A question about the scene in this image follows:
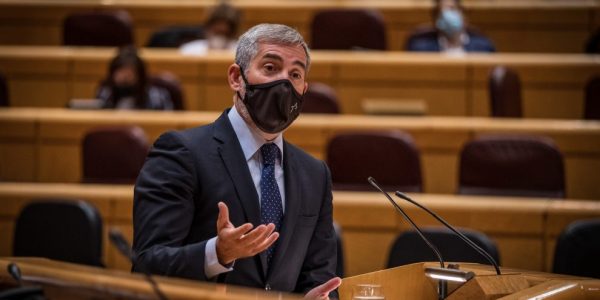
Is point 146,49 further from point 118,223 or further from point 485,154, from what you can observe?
point 485,154

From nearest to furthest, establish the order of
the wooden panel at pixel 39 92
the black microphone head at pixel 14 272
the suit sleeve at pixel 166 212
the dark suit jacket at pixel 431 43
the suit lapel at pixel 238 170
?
1. the black microphone head at pixel 14 272
2. the suit sleeve at pixel 166 212
3. the suit lapel at pixel 238 170
4. the dark suit jacket at pixel 431 43
5. the wooden panel at pixel 39 92

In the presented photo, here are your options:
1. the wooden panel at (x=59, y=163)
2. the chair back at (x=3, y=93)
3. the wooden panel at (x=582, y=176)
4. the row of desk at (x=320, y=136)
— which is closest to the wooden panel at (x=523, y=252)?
the row of desk at (x=320, y=136)

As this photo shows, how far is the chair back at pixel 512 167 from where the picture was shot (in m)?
2.93

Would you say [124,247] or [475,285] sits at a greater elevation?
[124,247]

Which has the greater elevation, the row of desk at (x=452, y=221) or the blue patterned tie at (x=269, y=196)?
the blue patterned tie at (x=269, y=196)

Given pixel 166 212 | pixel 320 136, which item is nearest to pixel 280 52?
pixel 166 212

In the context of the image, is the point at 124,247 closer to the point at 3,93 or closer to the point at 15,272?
the point at 15,272

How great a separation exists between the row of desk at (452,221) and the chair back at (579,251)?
0.54 m

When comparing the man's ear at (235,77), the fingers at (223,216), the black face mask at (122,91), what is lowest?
the black face mask at (122,91)

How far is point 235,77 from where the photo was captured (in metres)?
1.38

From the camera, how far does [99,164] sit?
3.14m

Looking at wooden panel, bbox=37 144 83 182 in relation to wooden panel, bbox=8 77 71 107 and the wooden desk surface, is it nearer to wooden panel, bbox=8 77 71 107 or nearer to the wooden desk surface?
wooden panel, bbox=8 77 71 107

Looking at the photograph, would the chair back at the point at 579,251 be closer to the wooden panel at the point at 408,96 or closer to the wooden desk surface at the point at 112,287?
the wooden desk surface at the point at 112,287

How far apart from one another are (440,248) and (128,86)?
174 centimetres
